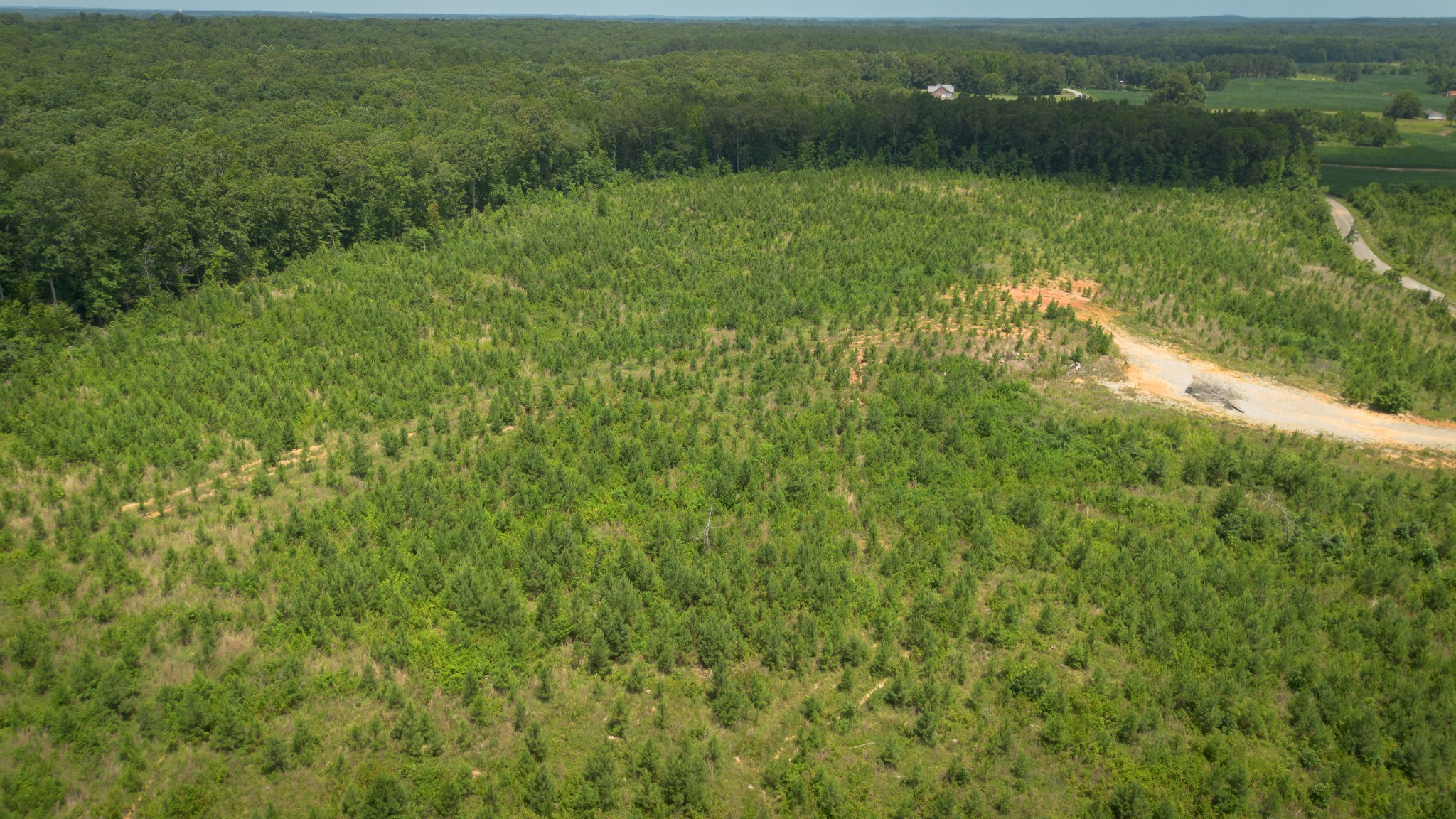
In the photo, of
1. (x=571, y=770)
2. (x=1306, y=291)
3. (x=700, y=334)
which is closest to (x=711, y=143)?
(x=700, y=334)

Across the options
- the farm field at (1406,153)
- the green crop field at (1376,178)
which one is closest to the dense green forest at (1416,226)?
the green crop field at (1376,178)

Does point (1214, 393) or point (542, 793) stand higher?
point (1214, 393)

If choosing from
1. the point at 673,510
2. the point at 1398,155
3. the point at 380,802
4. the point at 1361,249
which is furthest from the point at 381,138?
the point at 1398,155

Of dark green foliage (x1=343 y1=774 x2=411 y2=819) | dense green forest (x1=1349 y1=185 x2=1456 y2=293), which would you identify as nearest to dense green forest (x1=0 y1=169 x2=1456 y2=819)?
dark green foliage (x1=343 y1=774 x2=411 y2=819)

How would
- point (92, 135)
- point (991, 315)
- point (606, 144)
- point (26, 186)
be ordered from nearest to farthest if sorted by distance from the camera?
point (26, 186) → point (991, 315) → point (92, 135) → point (606, 144)

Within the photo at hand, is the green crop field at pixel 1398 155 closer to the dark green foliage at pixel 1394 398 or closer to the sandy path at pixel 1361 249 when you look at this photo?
the sandy path at pixel 1361 249

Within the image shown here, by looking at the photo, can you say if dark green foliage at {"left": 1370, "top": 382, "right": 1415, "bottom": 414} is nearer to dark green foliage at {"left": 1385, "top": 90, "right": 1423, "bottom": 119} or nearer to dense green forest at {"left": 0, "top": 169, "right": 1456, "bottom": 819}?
dense green forest at {"left": 0, "top": 169, "right": 1456, "bottom": 819}

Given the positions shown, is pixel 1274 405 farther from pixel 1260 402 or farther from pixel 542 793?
pixel 542 793

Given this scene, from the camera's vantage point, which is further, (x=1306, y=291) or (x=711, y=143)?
(x=711, y=143)

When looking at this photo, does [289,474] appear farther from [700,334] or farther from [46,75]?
[46,75]
